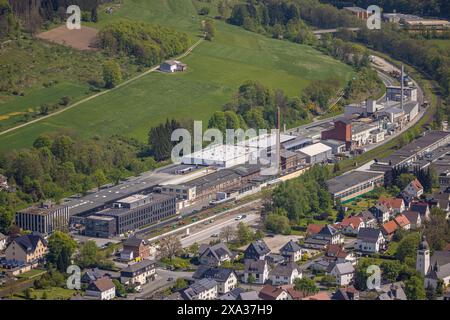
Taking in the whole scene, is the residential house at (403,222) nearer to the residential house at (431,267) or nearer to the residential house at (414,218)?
the residential house at (414,218)

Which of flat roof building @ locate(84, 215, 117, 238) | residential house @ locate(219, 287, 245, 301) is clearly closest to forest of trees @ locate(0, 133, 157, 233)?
flat roof building @ locate(84, 215, 117, 238)

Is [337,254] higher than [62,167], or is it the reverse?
[337,254]

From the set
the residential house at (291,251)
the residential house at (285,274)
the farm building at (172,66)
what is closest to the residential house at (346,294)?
the residential house at (285,274)

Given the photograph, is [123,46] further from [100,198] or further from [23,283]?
[23,283]

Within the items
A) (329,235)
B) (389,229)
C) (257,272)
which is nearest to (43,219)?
(257,272)

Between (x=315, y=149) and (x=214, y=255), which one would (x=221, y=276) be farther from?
(x=315, y=149)

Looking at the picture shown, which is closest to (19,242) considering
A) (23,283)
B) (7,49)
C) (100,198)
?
(23,283)

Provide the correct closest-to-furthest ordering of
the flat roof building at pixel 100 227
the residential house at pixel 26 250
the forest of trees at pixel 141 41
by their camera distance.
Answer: the residential house at pixel 26 250
the flat roof building at pixel 100 227
the forest of trees at pixel 141 41
